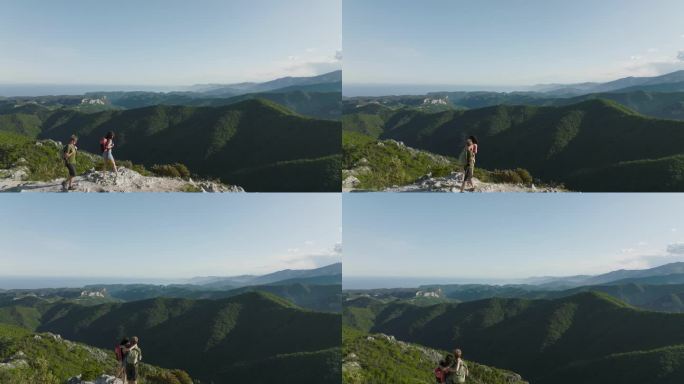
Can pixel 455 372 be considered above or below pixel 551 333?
above

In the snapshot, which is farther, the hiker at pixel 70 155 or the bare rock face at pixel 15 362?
the bare rock face at pixel 15 362

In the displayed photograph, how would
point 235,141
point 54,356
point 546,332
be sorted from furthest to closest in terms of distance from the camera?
1. point 235,141
2. point 546,332
3. point 54,356

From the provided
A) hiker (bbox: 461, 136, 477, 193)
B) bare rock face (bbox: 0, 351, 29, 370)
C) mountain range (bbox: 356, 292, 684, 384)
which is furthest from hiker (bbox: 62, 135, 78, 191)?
mountain range (bbox: 356, 292, 684, 384)

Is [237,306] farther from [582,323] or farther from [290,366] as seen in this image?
[582,323]

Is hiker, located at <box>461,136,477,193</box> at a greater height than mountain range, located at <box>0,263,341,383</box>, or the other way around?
hiker, located at <box>461,136,477,193</box>

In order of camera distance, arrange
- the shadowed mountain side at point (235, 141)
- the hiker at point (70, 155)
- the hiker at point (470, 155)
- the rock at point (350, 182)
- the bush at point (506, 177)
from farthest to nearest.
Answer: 1. the shadowed mountain side at point (235, 141)
2. the bush at point (506, 177)
3. the rock at point (350, 182)
4. the hiker at point (70, 155)
5. the hiker at point (470, 155)

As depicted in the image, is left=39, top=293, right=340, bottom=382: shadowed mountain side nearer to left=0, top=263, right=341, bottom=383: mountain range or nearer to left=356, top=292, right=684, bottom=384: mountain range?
left=0, top=263, right=341, bottom=383: mountain range

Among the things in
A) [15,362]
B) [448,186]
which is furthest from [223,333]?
[448,186]

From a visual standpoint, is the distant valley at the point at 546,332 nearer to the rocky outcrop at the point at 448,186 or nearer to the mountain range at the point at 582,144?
the mountain range at the point at 582,144

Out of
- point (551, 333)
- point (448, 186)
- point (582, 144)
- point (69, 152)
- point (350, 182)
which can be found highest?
point (69, 152)

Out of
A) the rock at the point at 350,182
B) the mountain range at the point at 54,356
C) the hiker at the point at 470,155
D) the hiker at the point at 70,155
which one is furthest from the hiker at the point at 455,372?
the mountain range at the point at 54,356

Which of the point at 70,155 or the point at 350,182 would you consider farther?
the point at 350,182

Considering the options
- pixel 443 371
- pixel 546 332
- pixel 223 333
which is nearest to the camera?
pixel 443 371

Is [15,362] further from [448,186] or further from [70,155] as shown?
[448,186]
